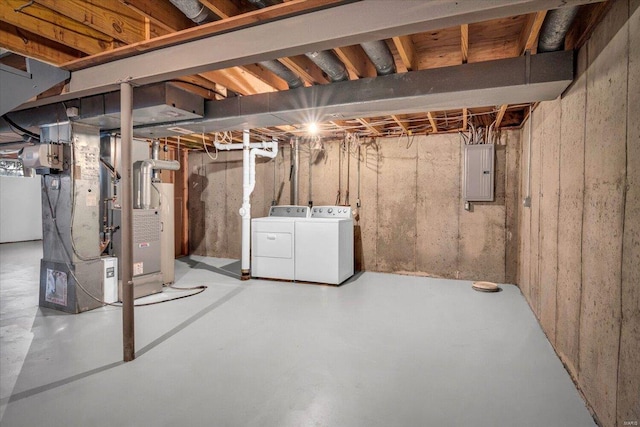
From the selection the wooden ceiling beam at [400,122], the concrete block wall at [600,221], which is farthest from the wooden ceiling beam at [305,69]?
the concrete block wall at [600,221]

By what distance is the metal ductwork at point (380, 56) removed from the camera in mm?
2183

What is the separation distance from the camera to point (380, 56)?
2338 millimetres

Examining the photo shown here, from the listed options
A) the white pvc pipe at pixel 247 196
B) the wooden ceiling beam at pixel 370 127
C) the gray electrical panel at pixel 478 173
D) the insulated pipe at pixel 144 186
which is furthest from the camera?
the white pvc pipe at pixel 247 196

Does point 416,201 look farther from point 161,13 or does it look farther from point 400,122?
point 161,13

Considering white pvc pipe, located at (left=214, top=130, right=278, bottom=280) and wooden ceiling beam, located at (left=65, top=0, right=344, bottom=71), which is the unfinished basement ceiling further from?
white pvc pipe, located at (left=214, top=130, right=278, bottom=280)

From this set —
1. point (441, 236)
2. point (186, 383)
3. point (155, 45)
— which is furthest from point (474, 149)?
point (186, 383)

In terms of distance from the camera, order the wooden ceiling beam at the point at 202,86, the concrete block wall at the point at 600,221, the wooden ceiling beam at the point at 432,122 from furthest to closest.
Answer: the wooden ceiling beam at the point at 432,122 → the wooden ceiling beam at the point at 202,86 → the concrete block wall at the point at 600,221

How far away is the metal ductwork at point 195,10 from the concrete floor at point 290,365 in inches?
82.4

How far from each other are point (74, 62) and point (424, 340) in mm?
3351

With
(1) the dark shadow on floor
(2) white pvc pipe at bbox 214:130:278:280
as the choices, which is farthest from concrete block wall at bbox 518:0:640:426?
(1) the dark shadow on floor

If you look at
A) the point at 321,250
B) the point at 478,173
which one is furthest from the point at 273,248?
the point at 478,173

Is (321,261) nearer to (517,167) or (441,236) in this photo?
(441,236)

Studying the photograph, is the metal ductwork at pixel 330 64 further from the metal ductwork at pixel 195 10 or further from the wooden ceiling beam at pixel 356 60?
the metal ductwork at pixel 195 10

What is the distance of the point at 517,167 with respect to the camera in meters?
4.52
